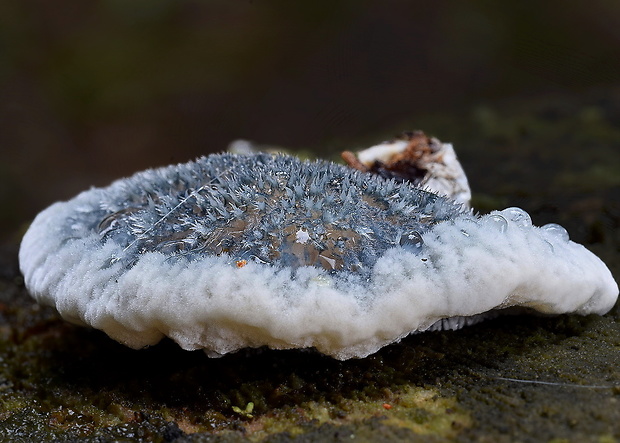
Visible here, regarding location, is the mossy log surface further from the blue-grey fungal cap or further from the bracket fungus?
the blue-grey fungal cap

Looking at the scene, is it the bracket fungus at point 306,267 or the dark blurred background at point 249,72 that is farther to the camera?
the dark blurred background at point 249,72

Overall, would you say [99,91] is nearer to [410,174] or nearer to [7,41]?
[7,41]

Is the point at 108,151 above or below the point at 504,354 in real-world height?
above

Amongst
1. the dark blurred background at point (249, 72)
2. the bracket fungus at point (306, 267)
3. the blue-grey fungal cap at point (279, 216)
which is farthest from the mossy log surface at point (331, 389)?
the dark blurred background at point (249, 72)

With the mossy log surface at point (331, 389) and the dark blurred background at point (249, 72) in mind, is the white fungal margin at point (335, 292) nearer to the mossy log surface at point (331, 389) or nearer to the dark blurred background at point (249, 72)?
the mossy log surface at point (331, 389)

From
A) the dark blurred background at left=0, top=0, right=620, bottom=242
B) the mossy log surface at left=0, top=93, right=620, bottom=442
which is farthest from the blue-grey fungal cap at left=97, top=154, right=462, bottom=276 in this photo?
the dark blurred background at left=0, top=0, right=620, bottom=242

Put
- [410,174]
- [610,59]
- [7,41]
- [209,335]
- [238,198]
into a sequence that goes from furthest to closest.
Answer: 1. [7,41]
2. [610,59]
3. [410,174]
4. [238,198]
5. [209,335]

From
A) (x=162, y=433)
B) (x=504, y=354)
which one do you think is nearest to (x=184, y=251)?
(x=162, y=433)

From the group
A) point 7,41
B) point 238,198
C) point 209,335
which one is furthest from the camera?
point 7,41
